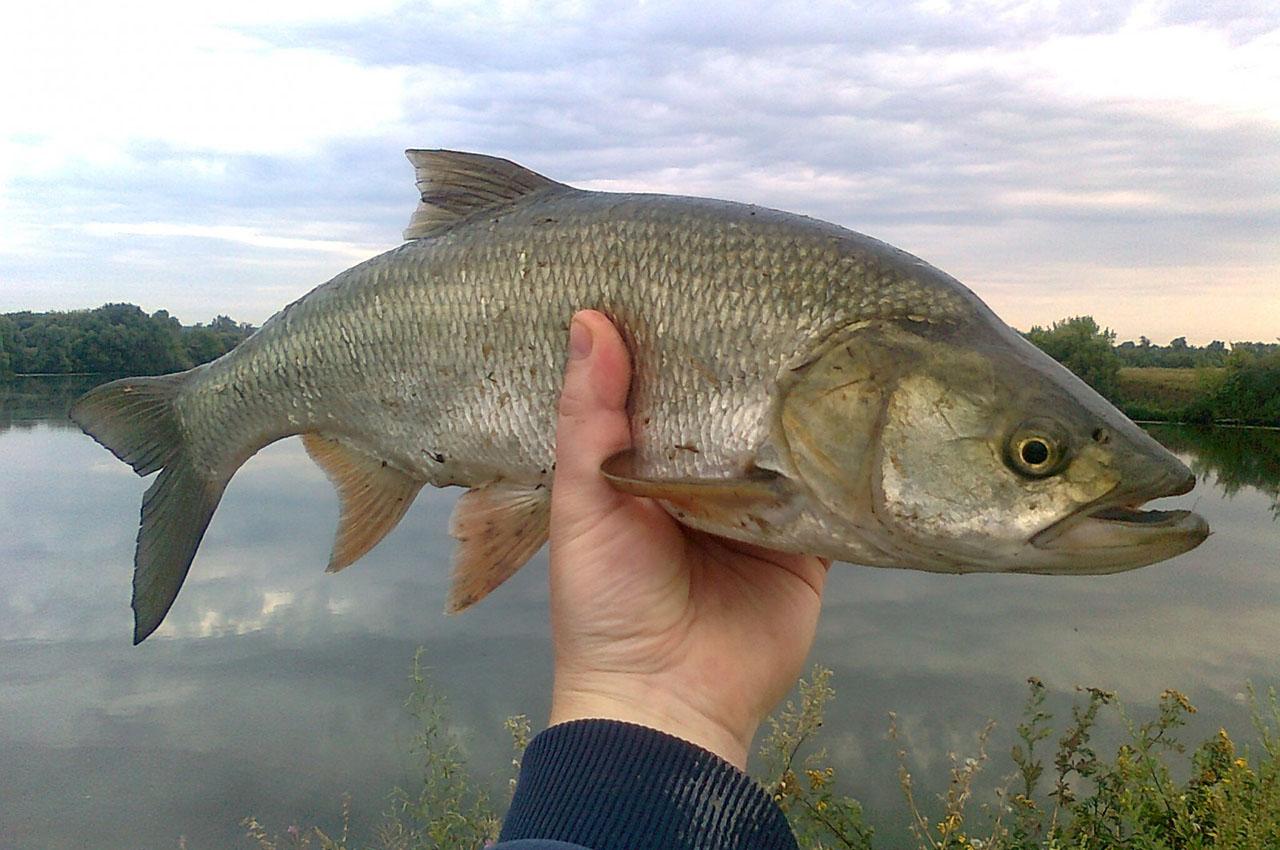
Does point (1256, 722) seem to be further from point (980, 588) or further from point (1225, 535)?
point (1225, 535)

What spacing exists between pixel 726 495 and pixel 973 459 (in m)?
0.53

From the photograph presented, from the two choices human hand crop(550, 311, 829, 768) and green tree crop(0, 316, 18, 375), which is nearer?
human hand crop(550, 311, 829, 768)

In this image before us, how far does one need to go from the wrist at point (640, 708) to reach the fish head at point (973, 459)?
588mm

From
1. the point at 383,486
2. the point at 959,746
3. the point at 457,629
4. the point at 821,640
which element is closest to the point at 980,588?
the point at 821,640

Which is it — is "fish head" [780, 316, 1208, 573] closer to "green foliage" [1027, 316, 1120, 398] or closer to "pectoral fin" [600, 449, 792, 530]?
"pectoral fin" [600, 449, 792, 530]

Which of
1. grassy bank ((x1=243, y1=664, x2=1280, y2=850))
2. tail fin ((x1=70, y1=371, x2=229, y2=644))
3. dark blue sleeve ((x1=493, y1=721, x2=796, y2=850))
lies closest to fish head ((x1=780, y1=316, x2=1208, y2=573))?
dark blue sleeve ((x1=493, y1=721, x2=796, y2=850))

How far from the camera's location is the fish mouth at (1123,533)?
1489mm

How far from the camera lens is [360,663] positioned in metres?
17.1

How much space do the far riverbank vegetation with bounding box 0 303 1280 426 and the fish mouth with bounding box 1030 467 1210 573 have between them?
31117 millimetres

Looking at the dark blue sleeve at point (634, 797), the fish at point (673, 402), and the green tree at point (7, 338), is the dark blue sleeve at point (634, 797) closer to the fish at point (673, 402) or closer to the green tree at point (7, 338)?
the fish at point (673, 402)

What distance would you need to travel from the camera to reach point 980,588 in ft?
75.4

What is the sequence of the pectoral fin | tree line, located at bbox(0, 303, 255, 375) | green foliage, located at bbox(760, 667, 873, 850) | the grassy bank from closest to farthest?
the pectoral fin, the grassy bank, green foliage, located at bbox(760, 667, 873, 850), tree line, located at bbox(0, 303, 255, 375)

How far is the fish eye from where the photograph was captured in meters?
1.59

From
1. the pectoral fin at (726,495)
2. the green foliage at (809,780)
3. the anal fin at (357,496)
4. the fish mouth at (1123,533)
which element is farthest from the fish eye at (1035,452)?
the green foliage at (809,780)
